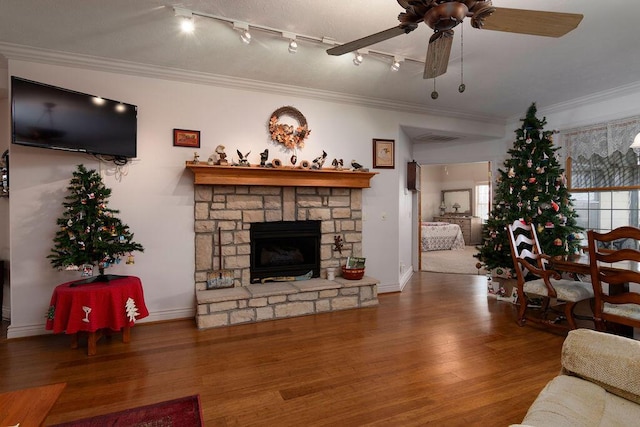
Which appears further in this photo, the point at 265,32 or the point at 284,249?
the point at 284,249

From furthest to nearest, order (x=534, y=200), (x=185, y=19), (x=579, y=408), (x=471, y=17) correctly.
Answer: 1. (x=534, y=200)
2. (x=185, y=19)
3. (x=471, y=17)
4. (x=579, y=408)

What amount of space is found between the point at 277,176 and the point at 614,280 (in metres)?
3.19

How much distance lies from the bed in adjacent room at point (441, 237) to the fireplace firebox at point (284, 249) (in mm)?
5284

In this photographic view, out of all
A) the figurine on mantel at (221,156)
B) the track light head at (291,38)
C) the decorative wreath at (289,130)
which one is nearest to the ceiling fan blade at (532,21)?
the track light head at (291,38)

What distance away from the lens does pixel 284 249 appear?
4195 millimetres

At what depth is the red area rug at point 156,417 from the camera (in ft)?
6.13

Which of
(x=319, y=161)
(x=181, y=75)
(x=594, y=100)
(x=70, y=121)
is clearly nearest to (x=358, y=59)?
(x=319, y=161)

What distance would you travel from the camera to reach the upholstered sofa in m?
1.22

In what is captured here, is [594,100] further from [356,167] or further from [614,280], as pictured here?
[356,167]

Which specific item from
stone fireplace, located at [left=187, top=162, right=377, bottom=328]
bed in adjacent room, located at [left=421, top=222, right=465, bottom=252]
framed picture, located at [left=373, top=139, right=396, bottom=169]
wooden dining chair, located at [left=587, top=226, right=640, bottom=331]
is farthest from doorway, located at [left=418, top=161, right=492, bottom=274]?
wooden dining chair, located at [left=587, top=226, right=640, bottom=331]

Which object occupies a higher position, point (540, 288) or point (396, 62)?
point (396, 62)

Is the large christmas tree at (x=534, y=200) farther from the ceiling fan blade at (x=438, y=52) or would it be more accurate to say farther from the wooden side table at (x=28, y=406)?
the wooden side table at (x=28, y=406)

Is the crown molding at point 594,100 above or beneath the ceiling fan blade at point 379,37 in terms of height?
above

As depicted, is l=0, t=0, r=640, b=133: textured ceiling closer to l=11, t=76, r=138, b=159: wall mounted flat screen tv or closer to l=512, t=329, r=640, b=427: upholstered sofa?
l=11, t=76, r=138, b=159: wall mounted flat screen tv
